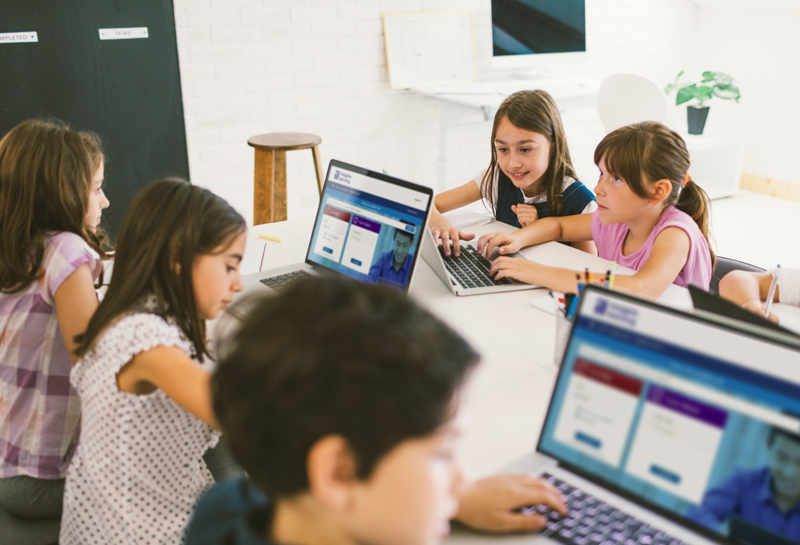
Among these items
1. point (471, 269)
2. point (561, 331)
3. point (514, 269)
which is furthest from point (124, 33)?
point (561, 331)

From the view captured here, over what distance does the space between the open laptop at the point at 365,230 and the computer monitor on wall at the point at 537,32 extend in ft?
8.33

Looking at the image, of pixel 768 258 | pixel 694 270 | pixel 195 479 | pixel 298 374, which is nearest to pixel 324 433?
pixel 298 374

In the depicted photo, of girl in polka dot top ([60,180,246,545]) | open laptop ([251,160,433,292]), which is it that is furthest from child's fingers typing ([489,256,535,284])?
girl in polka dot top ([60,180,246,545])

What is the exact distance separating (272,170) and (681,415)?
7.80 feet

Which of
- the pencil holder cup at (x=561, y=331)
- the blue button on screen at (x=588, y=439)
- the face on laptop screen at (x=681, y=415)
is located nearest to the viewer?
the face on laptop screen at (x=681, y=415)

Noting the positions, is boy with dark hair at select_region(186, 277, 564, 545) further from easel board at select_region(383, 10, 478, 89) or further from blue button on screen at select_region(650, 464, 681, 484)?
easel board at select_region(383, 10, 478, 89)

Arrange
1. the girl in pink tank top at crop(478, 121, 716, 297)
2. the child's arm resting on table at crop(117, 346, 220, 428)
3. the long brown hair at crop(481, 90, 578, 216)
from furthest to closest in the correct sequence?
the long brown hair at crop(481, 90, 578, 216) < the girl in pink tank top at crop(478, 121, 716, 297) < the child's arm resting on table at crop(117, 346, 220, 428)

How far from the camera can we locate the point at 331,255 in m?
1.74

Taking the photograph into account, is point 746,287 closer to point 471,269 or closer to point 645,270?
point 645,270

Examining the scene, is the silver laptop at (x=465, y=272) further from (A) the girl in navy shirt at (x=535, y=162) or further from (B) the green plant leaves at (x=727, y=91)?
(B) the green plant leaves at (x=727, y=91)

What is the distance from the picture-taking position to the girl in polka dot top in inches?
42.3

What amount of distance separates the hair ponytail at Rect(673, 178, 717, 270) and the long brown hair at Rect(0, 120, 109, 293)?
4.87 feet

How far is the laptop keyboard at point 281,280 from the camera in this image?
5.57 ft

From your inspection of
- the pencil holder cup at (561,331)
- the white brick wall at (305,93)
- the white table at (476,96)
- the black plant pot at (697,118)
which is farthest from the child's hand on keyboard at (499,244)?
the black plant pot at (697,118)
